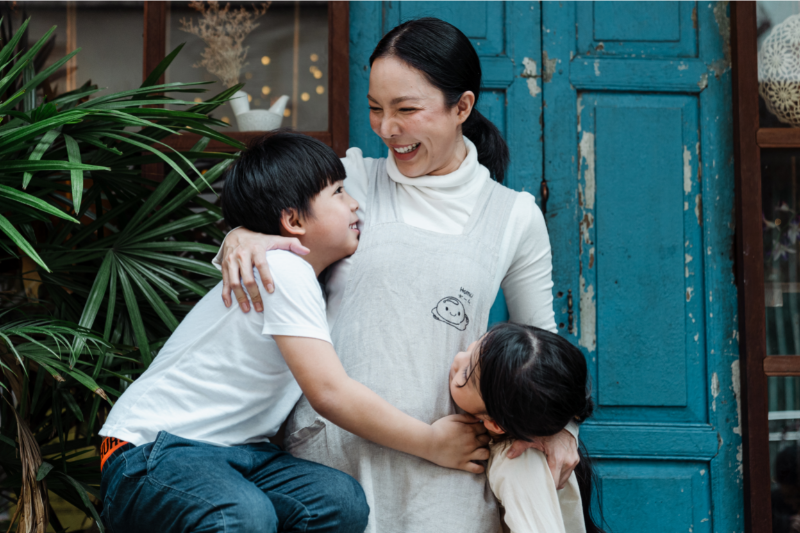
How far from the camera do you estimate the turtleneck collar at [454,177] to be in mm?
1719

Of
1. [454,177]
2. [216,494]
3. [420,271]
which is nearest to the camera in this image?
[216,494]

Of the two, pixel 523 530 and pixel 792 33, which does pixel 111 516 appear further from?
pixel 792 33

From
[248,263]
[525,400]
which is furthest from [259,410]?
[525,400]

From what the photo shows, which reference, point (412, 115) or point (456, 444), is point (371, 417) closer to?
point (456, 444)

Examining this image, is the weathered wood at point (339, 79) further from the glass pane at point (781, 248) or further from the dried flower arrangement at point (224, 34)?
the glass pane at point (781, 248)

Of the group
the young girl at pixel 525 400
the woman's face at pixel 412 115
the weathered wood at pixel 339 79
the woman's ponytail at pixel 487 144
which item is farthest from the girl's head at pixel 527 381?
the weathered wood at pixel 339 79

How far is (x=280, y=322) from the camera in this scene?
4.44 feet

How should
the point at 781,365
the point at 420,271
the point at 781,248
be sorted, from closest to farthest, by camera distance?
the point at 420,271 → the point at 781,365 → the point at 781,248

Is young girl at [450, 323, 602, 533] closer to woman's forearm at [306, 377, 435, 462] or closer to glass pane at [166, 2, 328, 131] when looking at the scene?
woman's forearm at [306, 377, 435, 462]

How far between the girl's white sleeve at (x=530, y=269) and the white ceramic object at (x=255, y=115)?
42.2 inches

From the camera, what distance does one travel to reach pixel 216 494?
4.17ft

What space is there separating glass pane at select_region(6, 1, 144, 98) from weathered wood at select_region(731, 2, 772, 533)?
90.3 inches

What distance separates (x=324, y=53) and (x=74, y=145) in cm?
107

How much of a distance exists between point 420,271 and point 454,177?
1.00 ft
